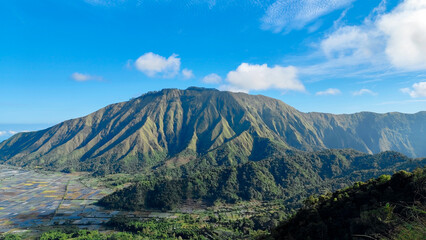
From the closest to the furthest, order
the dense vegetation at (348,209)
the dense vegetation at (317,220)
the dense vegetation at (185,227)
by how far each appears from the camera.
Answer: the dense vegetation at (317,220) < the dense vegetation at (348,209) < the dense vegetation at (185,227)

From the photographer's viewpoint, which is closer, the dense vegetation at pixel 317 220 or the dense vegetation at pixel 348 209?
the dense vegetation at pixel 317 220

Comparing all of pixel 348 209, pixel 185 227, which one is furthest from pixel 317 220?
pixel 185 227

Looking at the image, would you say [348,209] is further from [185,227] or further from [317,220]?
[185,227]

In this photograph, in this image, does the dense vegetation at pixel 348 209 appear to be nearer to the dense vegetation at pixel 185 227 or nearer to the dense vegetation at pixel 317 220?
the dense vegetation at pixel 317 220

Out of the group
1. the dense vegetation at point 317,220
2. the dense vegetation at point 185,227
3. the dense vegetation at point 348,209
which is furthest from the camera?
the dense vegetation at point 185,227

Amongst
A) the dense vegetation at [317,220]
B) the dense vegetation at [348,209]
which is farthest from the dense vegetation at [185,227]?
the dense vegetation at [348,209]

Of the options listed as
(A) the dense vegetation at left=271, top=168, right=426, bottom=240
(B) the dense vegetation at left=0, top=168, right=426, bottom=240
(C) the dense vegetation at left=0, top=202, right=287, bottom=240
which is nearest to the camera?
(B) the dense vegetation at left=0, top=168, right=426, bottom=240

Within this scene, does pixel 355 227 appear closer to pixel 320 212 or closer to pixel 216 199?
pixel 320 212

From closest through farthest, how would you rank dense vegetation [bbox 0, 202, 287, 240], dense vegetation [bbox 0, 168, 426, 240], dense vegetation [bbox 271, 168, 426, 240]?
dense vegetation [bbox 0, 168, 426, 240] < dense vegetation [bbox 271, 168, 426, 240] < dense vegetation [bbox 0, 202, 287, 240]

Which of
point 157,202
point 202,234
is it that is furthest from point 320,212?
point 157,202

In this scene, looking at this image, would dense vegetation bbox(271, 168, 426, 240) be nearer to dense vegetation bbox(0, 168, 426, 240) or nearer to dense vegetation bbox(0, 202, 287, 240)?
dense vegetation bbox(0, 168, 426, 240)

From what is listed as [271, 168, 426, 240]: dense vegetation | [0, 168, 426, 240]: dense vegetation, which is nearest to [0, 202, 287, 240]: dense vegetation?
[0, 168, 426, 240]: dense vegetation
